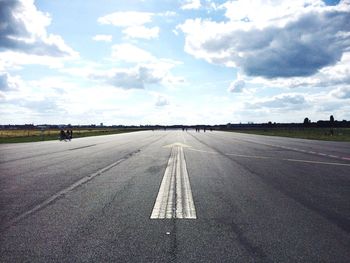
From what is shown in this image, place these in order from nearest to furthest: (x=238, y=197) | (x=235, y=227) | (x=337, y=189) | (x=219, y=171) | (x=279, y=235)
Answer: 1. (x=279, y=235)
2. (x=235, y=227)
3. (x=238, y=197)
4. (x=337, y=189)
5. (x=219, y=171)

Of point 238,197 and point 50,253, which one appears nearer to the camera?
point 50,253

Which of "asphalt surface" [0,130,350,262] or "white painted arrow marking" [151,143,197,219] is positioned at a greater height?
"white painted arrow marking" [151,143,197,219]

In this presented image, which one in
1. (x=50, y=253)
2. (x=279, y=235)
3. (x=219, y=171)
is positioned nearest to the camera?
(x=50, y=253)

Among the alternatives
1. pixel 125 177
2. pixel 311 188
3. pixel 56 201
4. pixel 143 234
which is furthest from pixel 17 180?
pixel 311 188

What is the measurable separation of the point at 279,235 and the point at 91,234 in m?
2.64

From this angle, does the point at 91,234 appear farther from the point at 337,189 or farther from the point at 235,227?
the point at 337,189

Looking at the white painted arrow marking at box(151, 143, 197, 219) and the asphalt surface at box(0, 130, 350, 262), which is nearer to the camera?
the asphalt surface at box(0, 130, 350, 262)

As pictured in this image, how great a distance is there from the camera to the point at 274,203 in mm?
7746

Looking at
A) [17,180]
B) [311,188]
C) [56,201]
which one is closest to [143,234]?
[56,201]

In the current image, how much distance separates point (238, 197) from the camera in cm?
838

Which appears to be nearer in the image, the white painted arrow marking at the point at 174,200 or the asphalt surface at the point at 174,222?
the asphalt surface at the point at 174,222

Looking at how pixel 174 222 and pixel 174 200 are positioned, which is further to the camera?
pixel 174 200

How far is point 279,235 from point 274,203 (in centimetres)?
238

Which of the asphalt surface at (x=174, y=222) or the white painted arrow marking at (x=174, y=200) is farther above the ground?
the white painted arrow marking at (x=174, y=200)
